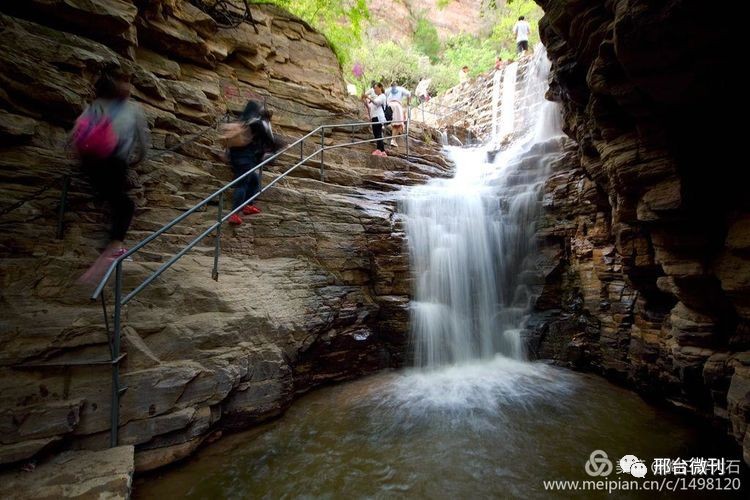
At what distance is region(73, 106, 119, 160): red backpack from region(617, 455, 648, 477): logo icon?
5823 millimetres

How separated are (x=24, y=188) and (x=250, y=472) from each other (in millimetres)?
3844

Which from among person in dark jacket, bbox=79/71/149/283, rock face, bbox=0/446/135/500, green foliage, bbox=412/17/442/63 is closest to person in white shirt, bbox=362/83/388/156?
person in dark jacket, bbox=79/71/149/283

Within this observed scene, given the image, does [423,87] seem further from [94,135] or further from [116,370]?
[116,370]

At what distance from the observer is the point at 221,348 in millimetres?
3691

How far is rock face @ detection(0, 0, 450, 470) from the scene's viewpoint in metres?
2.86

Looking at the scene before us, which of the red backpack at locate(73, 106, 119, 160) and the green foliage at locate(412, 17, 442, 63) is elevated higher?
the green foliage at locate(412, 17, 442, 63)

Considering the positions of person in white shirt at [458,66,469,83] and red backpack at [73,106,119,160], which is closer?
red backpack at [73,106,119,160]

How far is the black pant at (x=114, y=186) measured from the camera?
Answer: 3445 mm

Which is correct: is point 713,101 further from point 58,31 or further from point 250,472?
point 58,31

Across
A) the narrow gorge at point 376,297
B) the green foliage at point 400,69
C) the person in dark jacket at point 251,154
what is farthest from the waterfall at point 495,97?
the person in dark jacket at point 251,154

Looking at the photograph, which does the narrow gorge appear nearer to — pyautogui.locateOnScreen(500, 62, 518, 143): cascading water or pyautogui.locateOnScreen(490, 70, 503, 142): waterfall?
pyautogui.locateOnScreen(500, 62, 518, 143): cascading water

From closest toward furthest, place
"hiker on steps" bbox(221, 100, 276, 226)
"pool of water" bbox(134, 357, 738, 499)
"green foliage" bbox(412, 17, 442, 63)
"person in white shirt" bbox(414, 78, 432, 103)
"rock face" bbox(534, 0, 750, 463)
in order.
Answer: "rock face" bbox(534, 0, 750, 463), "pool of water" bbox(134, 357, 738, 499), "hiker on steps" bbox(221, 100, 276, 226), "person in white shirt" bbox(414, 78, 432, 103), "green foliage" bbox(412, 17, 442, 63)

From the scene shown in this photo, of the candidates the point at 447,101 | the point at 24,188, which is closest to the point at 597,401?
the point at 24,188

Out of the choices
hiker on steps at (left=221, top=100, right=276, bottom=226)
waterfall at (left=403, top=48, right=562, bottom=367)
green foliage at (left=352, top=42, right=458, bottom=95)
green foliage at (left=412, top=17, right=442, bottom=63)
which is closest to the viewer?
hiker on steps at (left=221, top=100, right=276, bottom=226)
